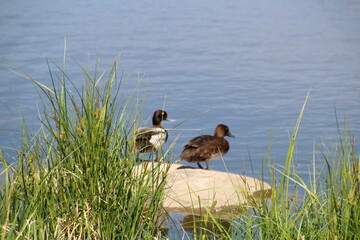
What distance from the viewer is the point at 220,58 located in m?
14.1

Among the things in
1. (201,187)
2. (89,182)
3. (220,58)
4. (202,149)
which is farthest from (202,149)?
(220,58)

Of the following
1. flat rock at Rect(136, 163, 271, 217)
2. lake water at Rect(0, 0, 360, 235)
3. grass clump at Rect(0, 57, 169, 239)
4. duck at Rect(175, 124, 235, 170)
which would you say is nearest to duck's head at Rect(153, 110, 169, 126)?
lake water at Rect(0, 0, 360, 235)

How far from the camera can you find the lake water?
1007 cm

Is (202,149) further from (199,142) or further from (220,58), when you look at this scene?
(220,58)

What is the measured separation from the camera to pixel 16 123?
34.4ft

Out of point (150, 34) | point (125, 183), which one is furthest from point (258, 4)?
point (125, 183)

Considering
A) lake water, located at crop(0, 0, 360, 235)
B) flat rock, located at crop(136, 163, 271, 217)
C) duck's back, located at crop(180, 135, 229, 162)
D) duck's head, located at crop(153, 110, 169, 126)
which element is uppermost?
lake water, located at crop(0, 0, 360, 235)

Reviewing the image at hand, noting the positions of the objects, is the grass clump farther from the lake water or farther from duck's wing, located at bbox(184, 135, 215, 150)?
duck's wing, located at bbox(184, 135, 215, 150)

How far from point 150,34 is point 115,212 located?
12.4m

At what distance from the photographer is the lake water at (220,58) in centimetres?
1007

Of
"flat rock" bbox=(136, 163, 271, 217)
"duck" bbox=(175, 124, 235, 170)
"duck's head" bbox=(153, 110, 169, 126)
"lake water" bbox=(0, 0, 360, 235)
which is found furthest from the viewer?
"lake water" bbox=(0, 0, 360, 235)

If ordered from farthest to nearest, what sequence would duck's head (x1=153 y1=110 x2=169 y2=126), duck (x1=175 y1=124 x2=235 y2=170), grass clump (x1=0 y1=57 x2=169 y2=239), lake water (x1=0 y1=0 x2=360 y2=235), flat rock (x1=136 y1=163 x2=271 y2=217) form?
lake water (x1=0 y1=0 x2=360 y2=235) → duck's head (x1=153 y1=110 x2=169 y2=126) → duck (x1=175 y1=124 x2=235 y2=170) → flat rock (x1=136 y1=163 x2=271 y2=217) → grass clump (x1=0 y1=57 x2=169 y2=239)

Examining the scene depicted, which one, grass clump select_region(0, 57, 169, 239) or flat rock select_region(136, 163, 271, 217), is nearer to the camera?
grass clump select_region(0, 57, 169, 239)

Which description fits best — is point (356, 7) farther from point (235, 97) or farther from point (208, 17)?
point (235, 97)
